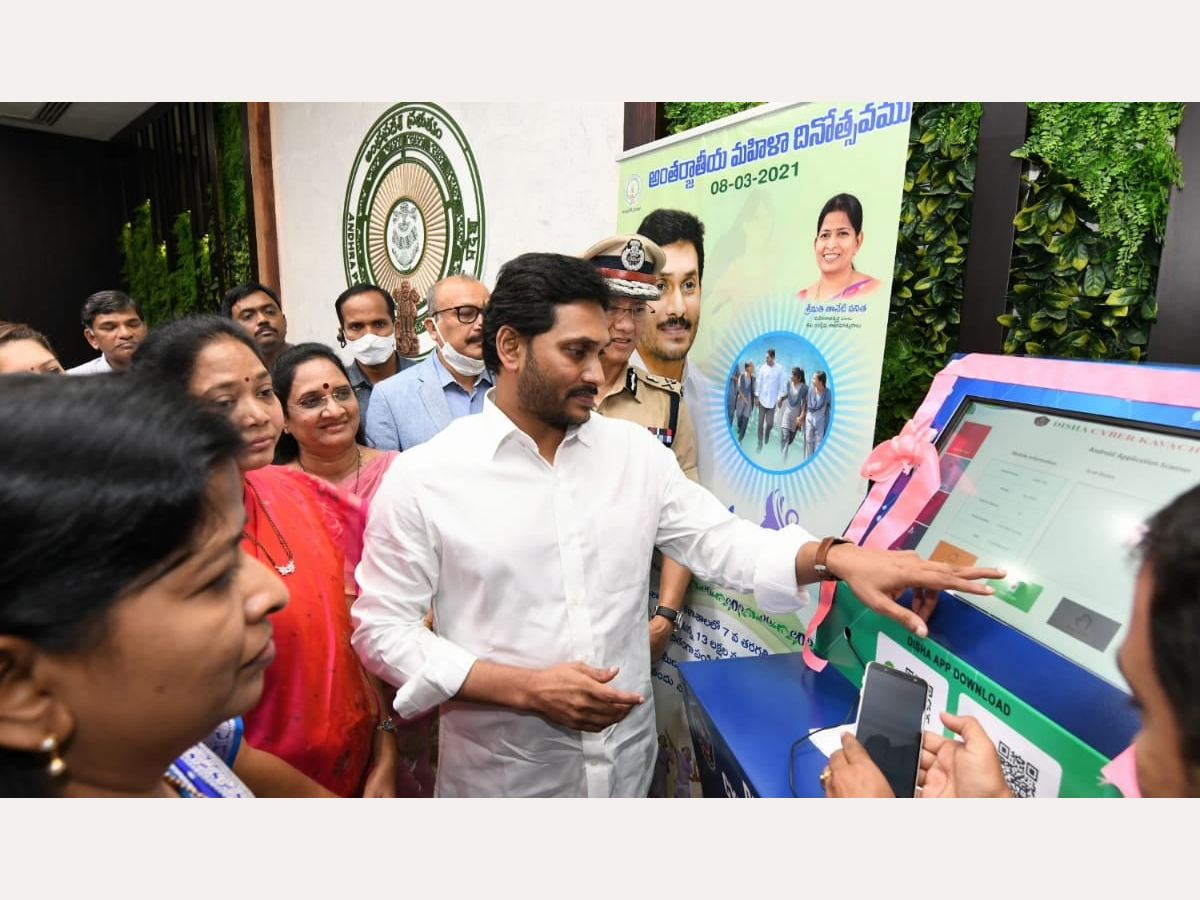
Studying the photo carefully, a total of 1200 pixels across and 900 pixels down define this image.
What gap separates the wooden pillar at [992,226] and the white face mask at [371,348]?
2.54 meters

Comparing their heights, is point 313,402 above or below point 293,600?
above

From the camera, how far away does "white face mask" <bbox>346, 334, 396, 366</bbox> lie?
3293 millimetres

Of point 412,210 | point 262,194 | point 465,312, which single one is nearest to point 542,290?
point 465,312

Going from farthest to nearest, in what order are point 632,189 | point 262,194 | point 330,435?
point 262,194 → point 632,189 → point 330,435

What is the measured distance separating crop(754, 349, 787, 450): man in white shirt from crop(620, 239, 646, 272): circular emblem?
579 mm

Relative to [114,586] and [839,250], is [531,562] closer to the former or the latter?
[114,586]

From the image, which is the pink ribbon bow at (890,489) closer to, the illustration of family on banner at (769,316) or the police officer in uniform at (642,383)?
the illustration of family on banner at (769,316)

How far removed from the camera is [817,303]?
1841mm

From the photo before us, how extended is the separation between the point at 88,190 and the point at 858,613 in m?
9.54

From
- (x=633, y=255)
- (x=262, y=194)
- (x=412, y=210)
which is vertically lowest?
(x=633, y=255)

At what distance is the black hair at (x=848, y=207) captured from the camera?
67.6 inches

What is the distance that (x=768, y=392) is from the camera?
2.06 metres

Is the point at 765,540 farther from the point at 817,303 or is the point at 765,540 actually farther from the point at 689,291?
the point at 689,291

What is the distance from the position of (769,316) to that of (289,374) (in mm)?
1428
